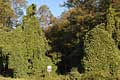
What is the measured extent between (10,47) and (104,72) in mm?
11385

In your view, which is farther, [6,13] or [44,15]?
[44,15]

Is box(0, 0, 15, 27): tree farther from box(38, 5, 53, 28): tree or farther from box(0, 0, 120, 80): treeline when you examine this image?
box(38, 5, 53, 28): tree

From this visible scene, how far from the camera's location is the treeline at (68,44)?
115 feet

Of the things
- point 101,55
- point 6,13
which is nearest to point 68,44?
point 6,13

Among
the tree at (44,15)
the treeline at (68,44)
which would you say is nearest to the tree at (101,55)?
the treeline at (68,44)

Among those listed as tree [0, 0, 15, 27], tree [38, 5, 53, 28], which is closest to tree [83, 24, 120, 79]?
tree [0, 0, 15, 27]

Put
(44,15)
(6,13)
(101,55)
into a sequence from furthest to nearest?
(44,15), (6,13), (101,55)

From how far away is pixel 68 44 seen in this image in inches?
1909

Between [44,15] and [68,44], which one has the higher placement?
[44,15]

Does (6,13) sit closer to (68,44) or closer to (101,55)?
(68,44)

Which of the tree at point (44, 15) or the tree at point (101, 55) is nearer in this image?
the tree at point (101, 55)

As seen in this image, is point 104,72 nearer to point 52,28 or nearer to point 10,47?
point 10,47

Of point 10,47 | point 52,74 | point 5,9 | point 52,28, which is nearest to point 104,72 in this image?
point 52,74

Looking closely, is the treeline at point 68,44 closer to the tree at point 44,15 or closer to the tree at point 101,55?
the tree at point 101,55
